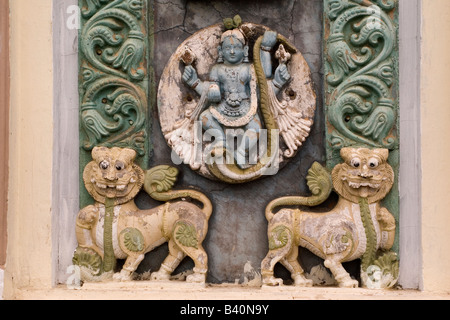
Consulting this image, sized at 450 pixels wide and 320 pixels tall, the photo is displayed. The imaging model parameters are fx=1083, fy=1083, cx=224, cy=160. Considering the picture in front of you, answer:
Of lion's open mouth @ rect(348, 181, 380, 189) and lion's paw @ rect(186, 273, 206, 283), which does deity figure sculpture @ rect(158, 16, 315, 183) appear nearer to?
lion's open mouth @ rect(348, 181, 380, 189)

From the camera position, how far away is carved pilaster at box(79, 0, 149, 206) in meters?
5.99

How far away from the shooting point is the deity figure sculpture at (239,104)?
593 centimetres

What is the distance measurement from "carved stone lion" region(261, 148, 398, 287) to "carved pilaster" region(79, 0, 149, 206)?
0.91 meters

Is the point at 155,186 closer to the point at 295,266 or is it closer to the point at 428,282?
the point at 295,266

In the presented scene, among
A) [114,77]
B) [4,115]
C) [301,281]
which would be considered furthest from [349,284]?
[4,115]

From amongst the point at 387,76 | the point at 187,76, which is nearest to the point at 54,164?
the point at 187,76

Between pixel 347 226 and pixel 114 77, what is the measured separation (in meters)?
1.52

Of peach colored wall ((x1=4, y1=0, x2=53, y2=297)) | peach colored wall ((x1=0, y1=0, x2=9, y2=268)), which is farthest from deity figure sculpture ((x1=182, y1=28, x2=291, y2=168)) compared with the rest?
peach colored wall ((x1=0, y1=0, x2=9, y2=268))

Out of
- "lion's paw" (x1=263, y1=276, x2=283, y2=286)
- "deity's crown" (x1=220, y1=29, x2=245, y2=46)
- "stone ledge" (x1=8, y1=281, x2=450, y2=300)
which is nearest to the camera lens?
"stone ledge" (x1=8, y1=281, x2=450, y2=300)

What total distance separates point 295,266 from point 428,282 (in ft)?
2.34

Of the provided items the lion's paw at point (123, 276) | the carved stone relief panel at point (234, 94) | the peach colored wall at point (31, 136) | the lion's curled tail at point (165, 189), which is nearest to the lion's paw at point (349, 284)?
the carved stone relief panel at point (234, 94)

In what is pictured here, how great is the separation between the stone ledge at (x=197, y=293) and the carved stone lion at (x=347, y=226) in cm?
8

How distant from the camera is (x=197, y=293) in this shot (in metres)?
5.80

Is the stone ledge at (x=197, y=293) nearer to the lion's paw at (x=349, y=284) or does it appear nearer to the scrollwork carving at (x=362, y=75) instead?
the lion's paw at (x=349, y=284)
